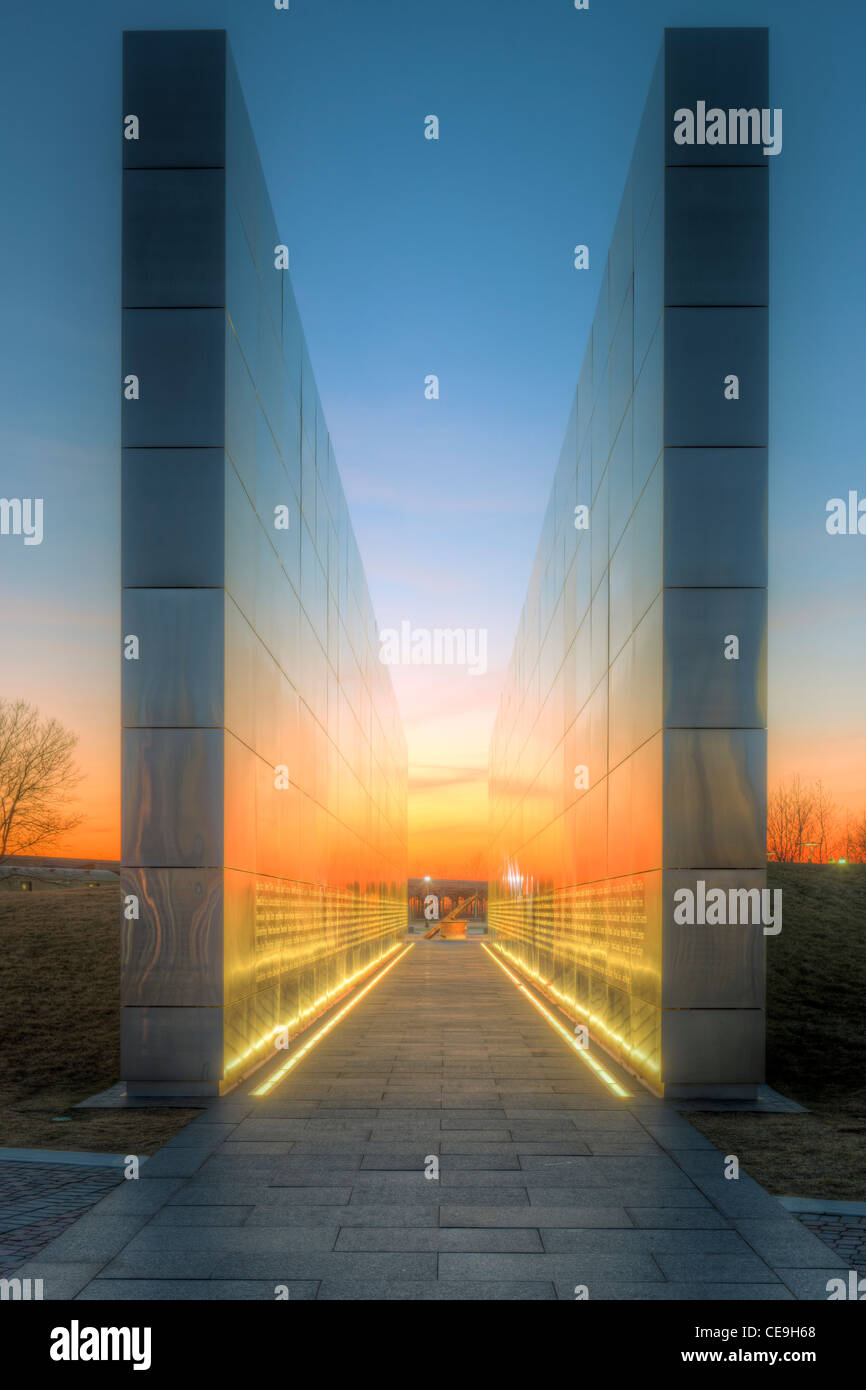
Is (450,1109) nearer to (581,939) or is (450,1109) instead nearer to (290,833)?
(290,833)

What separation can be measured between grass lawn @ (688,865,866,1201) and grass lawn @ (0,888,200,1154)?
5.14 meters

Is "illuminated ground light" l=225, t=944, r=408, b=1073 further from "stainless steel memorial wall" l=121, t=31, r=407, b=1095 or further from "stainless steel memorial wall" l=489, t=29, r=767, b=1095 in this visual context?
"stainless steel memorial wall" l=489, t=29, r=767, b=1095

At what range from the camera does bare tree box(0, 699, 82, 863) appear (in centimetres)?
4084

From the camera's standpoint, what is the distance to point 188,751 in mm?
12289

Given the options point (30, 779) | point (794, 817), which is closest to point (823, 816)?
point (794, 817)

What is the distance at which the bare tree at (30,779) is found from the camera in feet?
134

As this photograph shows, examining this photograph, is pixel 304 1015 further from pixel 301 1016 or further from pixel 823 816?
pixel 823 816

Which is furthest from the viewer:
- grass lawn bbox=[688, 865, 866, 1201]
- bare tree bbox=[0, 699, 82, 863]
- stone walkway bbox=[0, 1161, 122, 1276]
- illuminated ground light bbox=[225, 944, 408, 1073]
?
bare tree bbox=[0, 699, 82, 863]

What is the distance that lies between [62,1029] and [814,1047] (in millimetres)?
11273

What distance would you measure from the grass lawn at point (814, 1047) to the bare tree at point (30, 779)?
24606 millimetres

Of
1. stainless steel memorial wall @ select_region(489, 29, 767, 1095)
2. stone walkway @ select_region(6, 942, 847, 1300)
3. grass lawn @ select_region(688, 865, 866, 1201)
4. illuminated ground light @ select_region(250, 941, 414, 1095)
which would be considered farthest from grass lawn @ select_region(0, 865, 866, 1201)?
stainless steel memorial wall @ select_region(489, 29, 767, 1095)

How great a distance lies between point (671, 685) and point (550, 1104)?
4547 millimetres

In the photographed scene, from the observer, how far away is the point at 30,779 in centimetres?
4100
